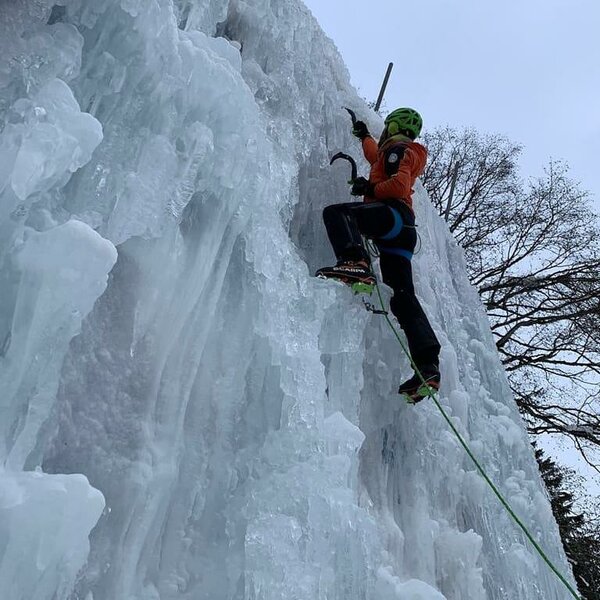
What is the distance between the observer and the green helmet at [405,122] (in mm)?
3883

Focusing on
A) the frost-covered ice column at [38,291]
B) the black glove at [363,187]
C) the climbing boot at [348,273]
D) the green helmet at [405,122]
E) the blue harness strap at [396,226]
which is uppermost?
the green helmet at [405,122]

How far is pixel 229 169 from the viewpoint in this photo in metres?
2.68

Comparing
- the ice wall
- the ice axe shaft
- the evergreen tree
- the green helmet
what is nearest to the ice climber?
the green helmet

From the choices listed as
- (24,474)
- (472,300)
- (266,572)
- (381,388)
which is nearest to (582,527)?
(472,300)

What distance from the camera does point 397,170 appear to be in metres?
3.57

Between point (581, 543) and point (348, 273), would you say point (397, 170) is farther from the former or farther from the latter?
point (581, 543)

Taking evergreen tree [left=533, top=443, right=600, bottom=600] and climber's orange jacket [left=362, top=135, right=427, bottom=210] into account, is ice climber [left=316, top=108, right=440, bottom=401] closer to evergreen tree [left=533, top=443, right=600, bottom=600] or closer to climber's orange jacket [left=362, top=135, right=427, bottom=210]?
climber's orange jacket [left=362, top=135, right=427, bottom=210]

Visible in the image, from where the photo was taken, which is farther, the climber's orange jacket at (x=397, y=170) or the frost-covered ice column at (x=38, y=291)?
the climber's orange jacket at (x=397, y=170)

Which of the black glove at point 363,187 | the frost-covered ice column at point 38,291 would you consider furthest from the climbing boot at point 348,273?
the frost-covered ice column at point 38,291

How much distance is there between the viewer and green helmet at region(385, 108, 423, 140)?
153 inches

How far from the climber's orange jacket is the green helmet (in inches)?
7.4

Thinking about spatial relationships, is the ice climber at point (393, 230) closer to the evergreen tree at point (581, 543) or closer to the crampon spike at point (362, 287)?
the crampon spike at point (362, 287)

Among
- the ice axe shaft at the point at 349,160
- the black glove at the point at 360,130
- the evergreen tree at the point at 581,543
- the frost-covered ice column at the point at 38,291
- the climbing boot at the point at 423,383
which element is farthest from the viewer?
the evergreen tree at the point at 581,543

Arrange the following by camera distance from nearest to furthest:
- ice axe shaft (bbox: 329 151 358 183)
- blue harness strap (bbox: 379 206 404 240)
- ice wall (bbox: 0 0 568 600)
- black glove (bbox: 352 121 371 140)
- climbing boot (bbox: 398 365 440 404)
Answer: ice wall (bbox: 0 0 568 600), climbing boot (bbox: 398 365 440 404), blue harness strap (bbox: 379 206 404 240), ice axe shaft (bbox: 329 151 358 183), black glove (bbox: 352 121 371 140)
